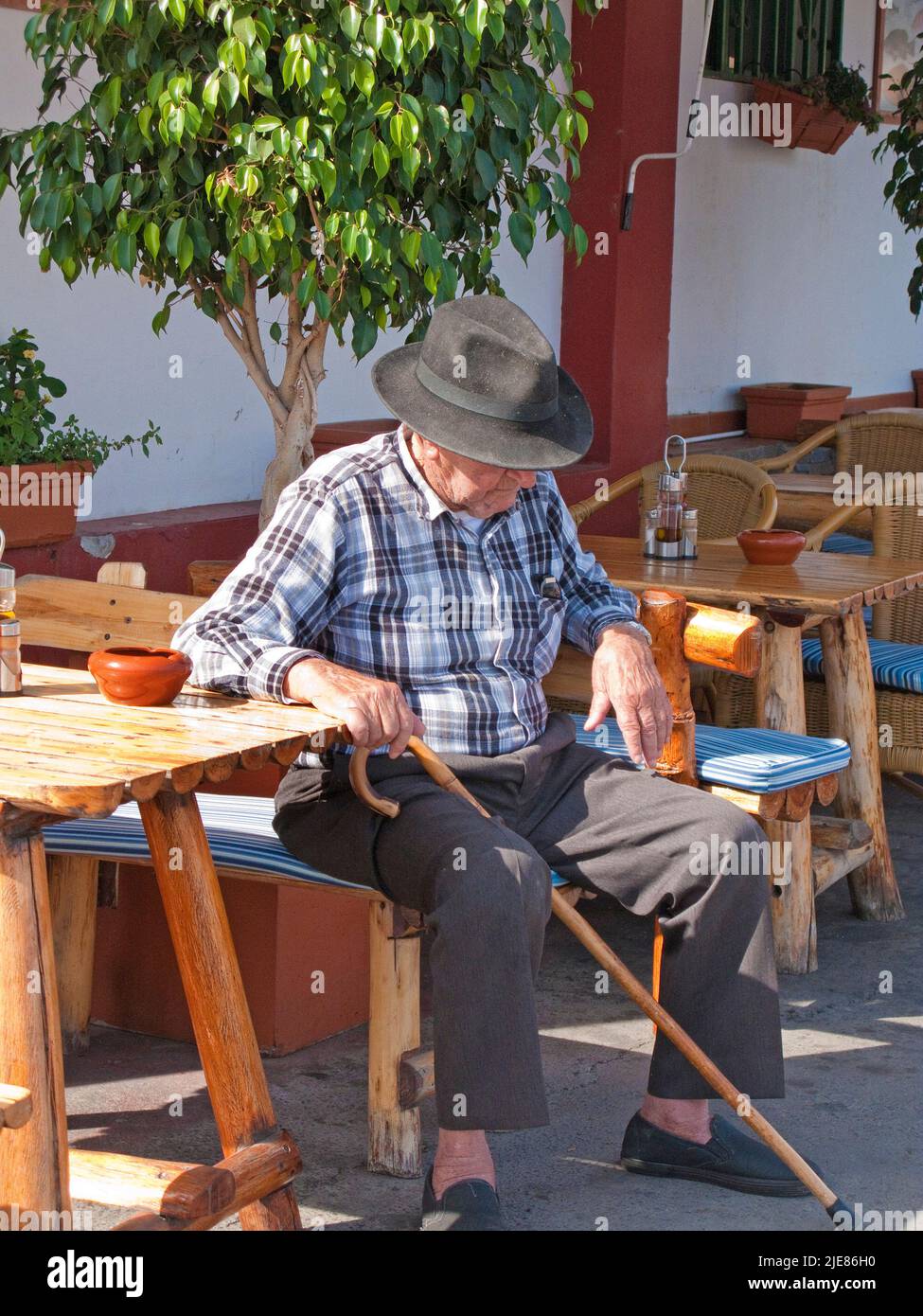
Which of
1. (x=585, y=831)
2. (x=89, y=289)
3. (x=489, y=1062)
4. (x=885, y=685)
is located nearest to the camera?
(x=489, y=1062)

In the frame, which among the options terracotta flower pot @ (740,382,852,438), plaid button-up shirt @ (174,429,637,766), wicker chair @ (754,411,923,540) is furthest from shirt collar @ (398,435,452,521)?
terracotta flower pot @ (740,382,852,438)

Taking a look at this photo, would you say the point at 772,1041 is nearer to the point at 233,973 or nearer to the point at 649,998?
the point at 649,998

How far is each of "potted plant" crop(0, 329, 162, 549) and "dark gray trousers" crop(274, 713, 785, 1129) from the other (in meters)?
1.43

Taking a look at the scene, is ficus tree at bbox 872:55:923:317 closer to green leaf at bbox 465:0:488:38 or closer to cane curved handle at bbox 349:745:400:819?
green leaf at bbox 465:0:488:38

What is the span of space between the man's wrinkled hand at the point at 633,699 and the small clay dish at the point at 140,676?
2.79ft

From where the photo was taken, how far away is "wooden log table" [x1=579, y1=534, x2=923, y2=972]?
13.6 ft

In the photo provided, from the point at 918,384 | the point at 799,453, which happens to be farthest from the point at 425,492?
the point at 918,384

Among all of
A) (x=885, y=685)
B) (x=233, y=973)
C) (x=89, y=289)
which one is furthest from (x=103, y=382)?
(x=233, y=973)

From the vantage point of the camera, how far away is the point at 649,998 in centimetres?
293

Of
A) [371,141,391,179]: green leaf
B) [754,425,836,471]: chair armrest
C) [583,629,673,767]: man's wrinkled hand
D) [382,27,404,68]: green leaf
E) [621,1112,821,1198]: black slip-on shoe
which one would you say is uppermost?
[382,27,404,68]: green leaf

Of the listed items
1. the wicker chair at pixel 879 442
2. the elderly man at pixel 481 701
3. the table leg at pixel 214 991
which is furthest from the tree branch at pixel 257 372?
the wicker chair at pixel 879 442

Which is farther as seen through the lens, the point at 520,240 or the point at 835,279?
the point at 835,279

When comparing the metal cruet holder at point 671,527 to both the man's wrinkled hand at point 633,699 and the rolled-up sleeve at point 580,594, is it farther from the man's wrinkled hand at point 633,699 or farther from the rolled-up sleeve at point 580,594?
the man's wrinkled hand at point 633,699

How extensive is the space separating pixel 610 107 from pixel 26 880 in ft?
17.4
